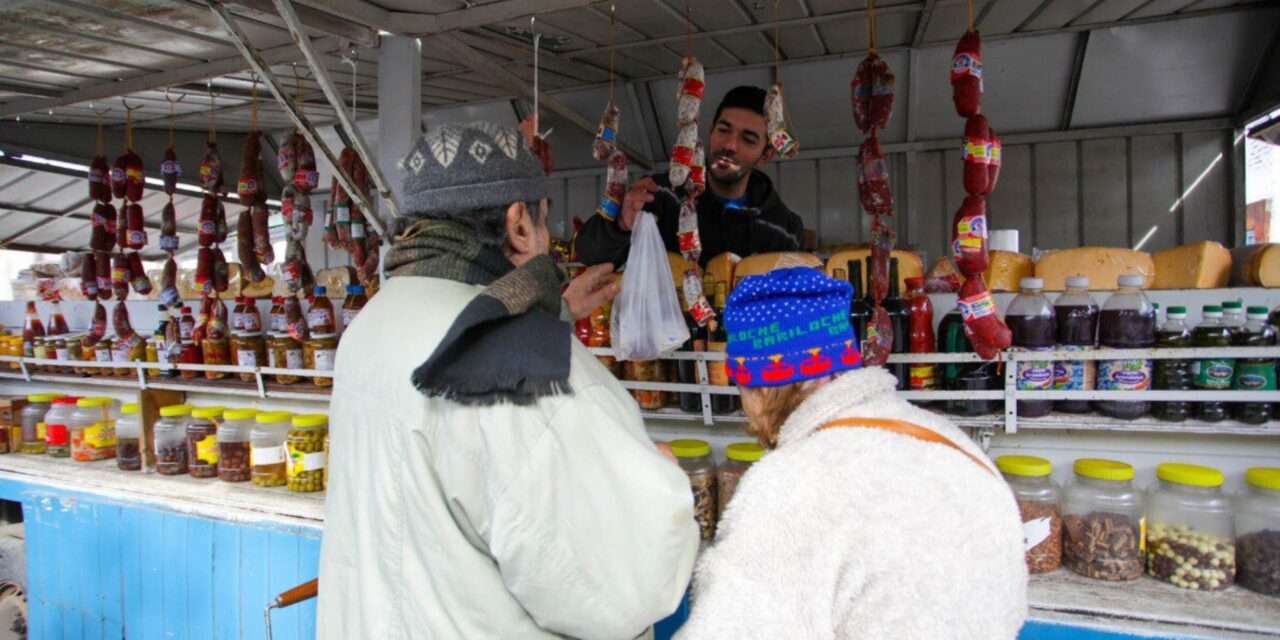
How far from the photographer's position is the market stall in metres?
1.88

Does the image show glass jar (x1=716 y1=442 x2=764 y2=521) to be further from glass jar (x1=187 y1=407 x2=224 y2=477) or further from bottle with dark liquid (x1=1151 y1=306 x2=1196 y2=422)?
glass jar (x1=187 y1=407 x2=224 y2=477)

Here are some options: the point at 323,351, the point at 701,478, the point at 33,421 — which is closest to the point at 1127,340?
the point at 701,478

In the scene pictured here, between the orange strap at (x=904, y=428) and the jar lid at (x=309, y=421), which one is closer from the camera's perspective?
the orange strap at (x=904, y=428)

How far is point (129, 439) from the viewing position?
3.35m

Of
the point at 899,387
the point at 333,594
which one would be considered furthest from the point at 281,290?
the point at 899,387

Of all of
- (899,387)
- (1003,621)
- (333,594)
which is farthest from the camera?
(899,387)

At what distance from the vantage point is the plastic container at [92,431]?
3.49 metres

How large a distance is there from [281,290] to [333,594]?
239cm

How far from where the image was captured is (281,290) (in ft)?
10.8

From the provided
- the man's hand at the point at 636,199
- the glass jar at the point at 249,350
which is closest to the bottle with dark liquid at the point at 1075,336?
the man's hand at the point at 636,199

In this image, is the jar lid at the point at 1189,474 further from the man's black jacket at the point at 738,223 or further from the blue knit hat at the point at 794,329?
the man's black jacket at the point at 738,223

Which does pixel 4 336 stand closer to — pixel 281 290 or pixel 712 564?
pixel 281 290

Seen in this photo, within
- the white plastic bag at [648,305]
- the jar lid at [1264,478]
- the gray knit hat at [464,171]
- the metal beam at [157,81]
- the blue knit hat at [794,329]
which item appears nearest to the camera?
the blue knit hat at [794,329]

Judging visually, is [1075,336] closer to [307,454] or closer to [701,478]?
[701,478]
